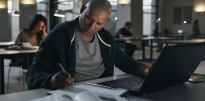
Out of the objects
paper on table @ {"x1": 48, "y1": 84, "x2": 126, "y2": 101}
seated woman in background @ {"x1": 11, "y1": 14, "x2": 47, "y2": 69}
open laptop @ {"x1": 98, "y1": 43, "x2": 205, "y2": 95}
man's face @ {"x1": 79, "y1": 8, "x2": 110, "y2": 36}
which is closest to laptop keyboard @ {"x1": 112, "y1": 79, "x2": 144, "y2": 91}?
open laptop @ {"x1": 98, "y1": 43, "x2": 205, "y2": 95}

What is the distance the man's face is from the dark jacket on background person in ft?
0.25

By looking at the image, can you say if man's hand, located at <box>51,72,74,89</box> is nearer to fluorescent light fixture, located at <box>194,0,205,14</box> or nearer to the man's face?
the man's face

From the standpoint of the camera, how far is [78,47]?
→ 4.82 ft

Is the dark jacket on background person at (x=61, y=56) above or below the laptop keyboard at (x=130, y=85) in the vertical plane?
above

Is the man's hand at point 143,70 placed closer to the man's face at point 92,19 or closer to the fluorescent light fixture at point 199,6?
the man's face at point 92,19

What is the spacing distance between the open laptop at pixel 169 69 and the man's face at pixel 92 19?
12.2 inches

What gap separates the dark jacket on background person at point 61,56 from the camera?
1.22 meters

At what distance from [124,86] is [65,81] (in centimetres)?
25

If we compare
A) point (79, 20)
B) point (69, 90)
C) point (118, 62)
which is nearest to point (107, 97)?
point (69, 90)

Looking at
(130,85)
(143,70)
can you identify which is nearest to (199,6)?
(143,70)

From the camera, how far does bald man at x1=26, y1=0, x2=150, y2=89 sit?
4.11 ft

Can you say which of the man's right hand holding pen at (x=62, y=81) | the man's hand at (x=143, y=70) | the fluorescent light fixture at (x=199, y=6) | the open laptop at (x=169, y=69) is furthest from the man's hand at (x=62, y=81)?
the fluorescent light fixture at (x=199, y=6)

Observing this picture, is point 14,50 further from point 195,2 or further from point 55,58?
point 195,2

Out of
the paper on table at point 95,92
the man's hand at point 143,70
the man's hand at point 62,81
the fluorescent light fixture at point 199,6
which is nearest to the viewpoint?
the paper on table at point 95,92
